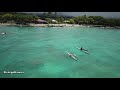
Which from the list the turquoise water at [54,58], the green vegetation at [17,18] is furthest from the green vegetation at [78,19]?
the turquoise water at [54,58]

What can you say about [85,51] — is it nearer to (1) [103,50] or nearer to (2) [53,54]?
(1) [103,50]

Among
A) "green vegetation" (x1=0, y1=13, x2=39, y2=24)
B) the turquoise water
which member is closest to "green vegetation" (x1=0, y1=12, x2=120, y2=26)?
"green vegetation" (x1=0, y1=13, x2=39, y2=24)

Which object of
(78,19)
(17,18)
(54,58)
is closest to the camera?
(54,58)

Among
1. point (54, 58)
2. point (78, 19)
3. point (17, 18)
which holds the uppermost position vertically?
point (17, 18)

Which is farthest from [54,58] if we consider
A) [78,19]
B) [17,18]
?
[78,19]

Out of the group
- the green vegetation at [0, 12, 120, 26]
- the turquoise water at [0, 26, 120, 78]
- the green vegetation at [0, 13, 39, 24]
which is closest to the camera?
the turquoise water at [0, 26, 120, 78]

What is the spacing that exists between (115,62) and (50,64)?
11.9ft

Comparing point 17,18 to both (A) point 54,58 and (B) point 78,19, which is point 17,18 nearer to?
(B) point 78,19

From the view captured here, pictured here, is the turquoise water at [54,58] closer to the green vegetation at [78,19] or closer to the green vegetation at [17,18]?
the green vegetation at [17,18]

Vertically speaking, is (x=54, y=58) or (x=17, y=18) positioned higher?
(x=17, y=18)

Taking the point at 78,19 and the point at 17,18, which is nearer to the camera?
the point at 17,18

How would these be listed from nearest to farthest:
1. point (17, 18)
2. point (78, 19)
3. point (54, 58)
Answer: point (54, 58) < point (17, 18) < point (78, 19)

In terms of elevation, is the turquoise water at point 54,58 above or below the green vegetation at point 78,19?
below

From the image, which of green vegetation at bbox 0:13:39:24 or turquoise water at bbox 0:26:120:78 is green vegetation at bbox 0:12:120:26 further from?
turquoise water at bbox 0:26:120:78
